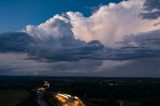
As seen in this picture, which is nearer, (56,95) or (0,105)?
(56,95)

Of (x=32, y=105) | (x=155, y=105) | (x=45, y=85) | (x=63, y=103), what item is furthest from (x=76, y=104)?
(x=155, y=105)

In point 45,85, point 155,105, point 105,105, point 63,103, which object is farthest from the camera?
point 105,105

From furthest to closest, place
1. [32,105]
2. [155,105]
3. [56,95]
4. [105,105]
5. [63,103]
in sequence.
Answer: [105,105] < [155,105] < [32,105] < [56,95] < [63,103]

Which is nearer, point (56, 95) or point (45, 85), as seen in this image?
point (56, 95)

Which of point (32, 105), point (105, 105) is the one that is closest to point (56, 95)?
point (32, 105)

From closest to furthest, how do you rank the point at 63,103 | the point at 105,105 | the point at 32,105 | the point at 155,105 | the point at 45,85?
1. the point at 63,103
2. the point at 45,85
3. the point at 32,105
4. the point at 155,105
5. the point at 105,105

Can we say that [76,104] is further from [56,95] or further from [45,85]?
[45,85]

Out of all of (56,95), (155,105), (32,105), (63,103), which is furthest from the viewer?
(155,105)

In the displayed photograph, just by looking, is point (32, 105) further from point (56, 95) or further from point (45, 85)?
point (56, 95)

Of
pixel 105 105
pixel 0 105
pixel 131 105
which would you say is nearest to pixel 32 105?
pixel 0 105
